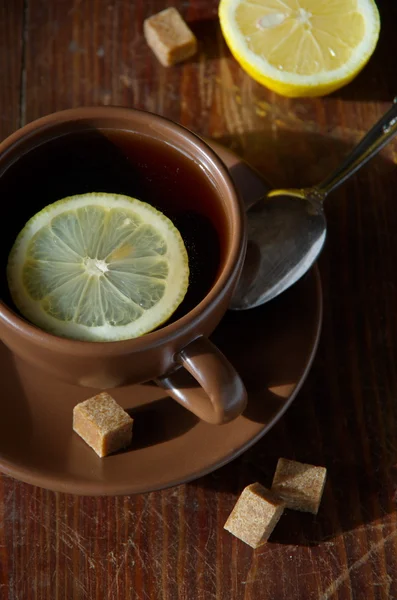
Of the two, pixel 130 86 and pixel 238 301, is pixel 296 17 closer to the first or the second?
pixel 130 86

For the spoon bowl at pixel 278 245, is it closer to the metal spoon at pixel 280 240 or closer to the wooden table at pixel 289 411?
the metal spoon at pixel 280 240

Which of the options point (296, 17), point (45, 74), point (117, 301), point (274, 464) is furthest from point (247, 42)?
point (274, 464)

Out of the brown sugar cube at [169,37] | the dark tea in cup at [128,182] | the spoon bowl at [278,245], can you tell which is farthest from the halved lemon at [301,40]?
the dark tea in cup at [128,182]

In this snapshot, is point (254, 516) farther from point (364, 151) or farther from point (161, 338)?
point (364, 151)

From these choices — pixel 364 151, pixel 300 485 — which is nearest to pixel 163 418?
pixel 300 485

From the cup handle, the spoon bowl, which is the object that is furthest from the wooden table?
the cup handle
